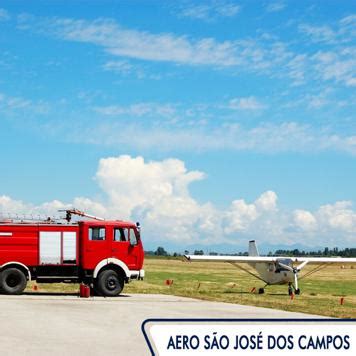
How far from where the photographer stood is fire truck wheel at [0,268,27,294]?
82.2 ft

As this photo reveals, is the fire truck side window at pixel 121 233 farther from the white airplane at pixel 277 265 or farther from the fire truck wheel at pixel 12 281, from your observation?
the white airplane at pixel 277 265

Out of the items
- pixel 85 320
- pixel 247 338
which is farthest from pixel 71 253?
pixel 247 338

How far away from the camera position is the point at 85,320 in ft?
54.6

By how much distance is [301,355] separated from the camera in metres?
4.91

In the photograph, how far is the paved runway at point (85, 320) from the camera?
11.9 m

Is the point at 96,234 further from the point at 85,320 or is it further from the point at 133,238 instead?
the point at 85,320

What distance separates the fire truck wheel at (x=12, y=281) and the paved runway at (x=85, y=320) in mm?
753

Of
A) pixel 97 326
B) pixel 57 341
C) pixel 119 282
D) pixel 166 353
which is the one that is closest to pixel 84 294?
pixel 119 282

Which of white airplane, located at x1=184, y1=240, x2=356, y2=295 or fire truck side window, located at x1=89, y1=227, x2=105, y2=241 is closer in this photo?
fire truck side window, located at x1=89, y1=227, x2=105, y2=241

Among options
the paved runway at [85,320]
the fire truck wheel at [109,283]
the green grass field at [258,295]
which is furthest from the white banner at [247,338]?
the fire truck wheel at [109,283]

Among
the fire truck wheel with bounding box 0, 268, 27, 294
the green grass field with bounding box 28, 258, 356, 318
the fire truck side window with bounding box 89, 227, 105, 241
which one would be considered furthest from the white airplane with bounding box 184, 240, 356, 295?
the fire truck wheel with bounding box 0, 268, 27, 294

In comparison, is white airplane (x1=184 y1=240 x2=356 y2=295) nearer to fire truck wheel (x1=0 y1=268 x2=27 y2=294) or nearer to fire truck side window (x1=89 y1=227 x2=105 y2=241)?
fire truck side window (x1=89 y1=227 x2=105 y2=241)

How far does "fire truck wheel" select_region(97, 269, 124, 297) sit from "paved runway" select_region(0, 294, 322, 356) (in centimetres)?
65

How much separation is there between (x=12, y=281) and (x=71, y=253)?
2321 mm
